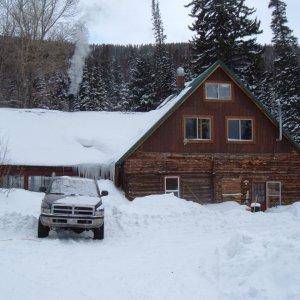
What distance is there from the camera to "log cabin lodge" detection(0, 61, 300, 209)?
26172mm

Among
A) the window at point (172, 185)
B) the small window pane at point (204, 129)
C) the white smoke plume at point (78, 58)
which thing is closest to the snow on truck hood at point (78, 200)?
the window at point (172, 185)

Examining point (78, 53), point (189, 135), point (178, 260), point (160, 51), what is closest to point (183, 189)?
point (189, 135)

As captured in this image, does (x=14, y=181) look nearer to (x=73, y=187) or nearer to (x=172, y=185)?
(x=172, y=185)

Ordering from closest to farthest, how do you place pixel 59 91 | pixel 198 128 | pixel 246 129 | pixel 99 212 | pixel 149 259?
pixel 149 259, pixel 99 212, pixel 198 128, pixel 246 129, pixel 59 91

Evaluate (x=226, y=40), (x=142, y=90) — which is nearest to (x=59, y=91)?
(x=142, y=90)

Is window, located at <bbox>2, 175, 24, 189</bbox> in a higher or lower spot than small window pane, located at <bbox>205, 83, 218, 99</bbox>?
lower

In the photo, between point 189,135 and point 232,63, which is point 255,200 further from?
point 232,63

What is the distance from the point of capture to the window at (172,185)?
2662 centimetres

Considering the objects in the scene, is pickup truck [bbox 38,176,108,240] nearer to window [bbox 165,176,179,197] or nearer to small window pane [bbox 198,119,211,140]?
window [bbox 165,176,179,197]

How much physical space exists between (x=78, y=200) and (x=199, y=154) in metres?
13.0

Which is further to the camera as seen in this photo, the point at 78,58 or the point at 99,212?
the point at 78,58

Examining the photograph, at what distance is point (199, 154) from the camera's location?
26984 millimetres

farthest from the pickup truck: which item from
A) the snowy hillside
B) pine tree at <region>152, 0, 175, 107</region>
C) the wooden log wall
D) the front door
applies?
pine tree at <region>152, 0, 175, 107</region>

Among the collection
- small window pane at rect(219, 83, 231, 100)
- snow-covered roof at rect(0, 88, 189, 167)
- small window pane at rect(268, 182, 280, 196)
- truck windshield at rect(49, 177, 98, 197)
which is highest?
small window pane at rect(219, 83, 231, 100)
